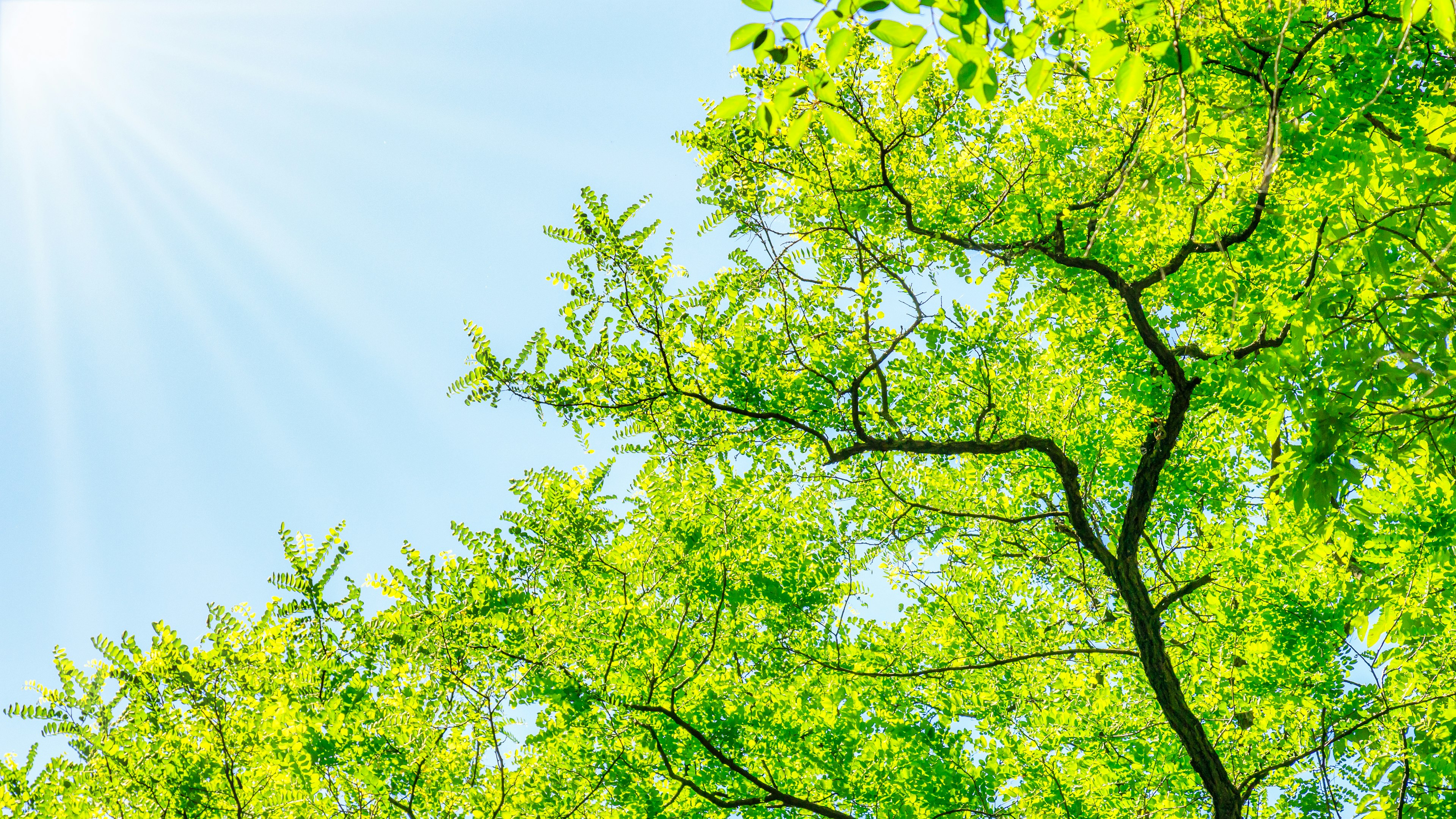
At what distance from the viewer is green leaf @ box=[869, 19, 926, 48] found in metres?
2.13

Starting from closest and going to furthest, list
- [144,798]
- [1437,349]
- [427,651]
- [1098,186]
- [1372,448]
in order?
[1437,349] < [1372,448] < [144,798] < [427,651] < [1098,186]

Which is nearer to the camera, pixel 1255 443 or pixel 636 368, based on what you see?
pixel 636 368

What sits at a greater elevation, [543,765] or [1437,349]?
[1437,349]

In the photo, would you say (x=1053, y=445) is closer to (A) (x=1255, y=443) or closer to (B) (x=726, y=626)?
(A) (x=1255, y=443)

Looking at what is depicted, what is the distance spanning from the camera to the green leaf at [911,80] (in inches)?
87.2

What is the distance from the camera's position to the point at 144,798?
19.7 feet

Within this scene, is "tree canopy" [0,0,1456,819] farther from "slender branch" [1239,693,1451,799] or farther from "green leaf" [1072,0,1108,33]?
"green leaf" [1072,0,1108,33]

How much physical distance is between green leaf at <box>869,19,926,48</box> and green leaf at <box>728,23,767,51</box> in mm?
275

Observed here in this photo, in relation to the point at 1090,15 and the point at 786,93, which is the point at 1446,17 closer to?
the point at 1090,15

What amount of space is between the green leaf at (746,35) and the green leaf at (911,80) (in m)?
0.38

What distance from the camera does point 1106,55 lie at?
7.62ft

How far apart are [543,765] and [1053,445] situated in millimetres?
4795

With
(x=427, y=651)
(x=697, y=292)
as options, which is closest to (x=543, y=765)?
(x=427, y=651)

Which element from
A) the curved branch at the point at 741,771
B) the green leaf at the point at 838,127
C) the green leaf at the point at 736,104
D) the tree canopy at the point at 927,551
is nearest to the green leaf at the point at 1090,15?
the green leaf at the point at 838,127
